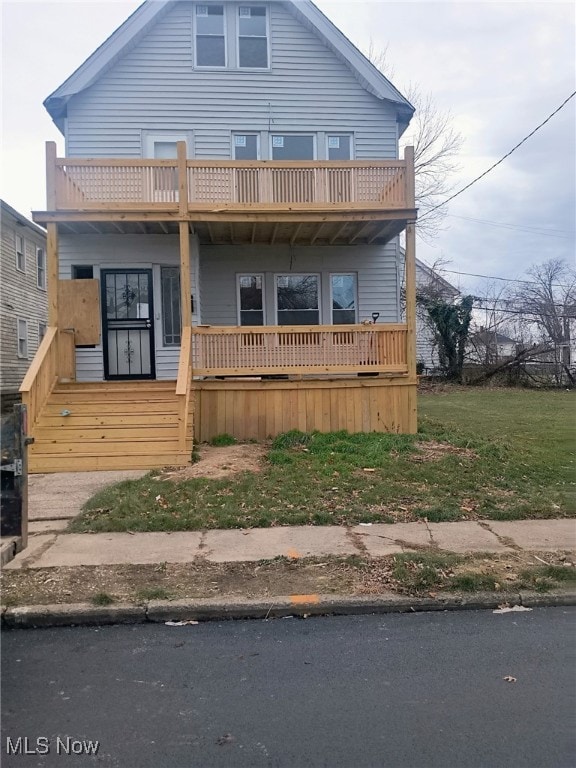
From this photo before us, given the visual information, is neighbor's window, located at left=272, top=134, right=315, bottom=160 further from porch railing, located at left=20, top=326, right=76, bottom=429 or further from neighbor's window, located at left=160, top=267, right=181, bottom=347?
porch railing, located at left=20, top=326, right=76, bottom=429

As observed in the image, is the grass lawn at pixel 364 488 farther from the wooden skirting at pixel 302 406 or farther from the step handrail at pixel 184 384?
the step handrail at pixel 184 384

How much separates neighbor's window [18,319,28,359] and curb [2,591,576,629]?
2027 centimetres

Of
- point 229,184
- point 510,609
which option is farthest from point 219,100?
point 510,609

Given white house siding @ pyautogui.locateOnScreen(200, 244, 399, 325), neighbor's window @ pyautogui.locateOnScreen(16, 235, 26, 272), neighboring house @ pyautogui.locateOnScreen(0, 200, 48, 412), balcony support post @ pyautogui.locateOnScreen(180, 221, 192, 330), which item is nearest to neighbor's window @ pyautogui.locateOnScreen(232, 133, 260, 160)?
white house siding @ pyautogui.locateOnScreen(200, 244, 399, 325)

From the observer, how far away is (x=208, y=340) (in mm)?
11000

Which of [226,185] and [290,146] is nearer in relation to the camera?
[226,185]

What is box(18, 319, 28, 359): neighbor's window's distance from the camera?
2250cm

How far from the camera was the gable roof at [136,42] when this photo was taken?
42.0ft

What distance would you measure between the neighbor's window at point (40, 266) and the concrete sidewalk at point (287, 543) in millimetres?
20517

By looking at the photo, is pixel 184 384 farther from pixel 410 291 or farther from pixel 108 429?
pixel 410 291

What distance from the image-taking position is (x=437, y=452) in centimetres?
962

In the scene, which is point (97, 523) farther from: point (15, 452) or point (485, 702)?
point (485, 702)

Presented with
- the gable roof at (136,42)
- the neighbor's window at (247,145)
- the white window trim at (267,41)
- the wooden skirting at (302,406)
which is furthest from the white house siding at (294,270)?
the white window trim at (267,41)

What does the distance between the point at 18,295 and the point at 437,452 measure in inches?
714
